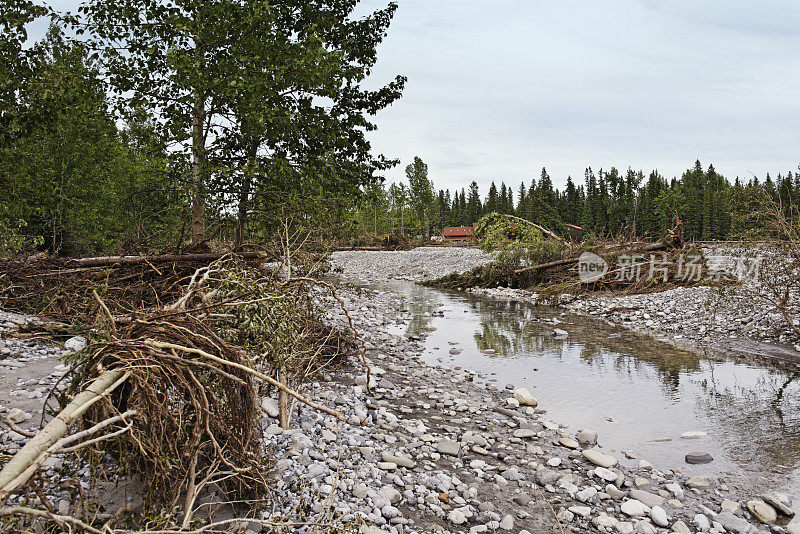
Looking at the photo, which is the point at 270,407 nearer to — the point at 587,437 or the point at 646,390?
the point at 587,437

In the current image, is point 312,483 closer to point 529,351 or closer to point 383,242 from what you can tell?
point 529,351

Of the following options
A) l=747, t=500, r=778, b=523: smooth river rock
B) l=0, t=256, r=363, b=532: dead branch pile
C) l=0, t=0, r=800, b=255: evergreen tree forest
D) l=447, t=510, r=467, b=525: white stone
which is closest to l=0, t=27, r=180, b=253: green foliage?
l=0, t=0, r=800, b=255: evergreen tree forest

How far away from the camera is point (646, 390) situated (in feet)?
25.7

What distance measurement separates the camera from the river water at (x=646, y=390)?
5516mm

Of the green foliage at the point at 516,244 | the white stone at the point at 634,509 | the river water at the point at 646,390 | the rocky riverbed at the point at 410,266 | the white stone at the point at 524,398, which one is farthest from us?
the rocky riverbed at the point at 410,266

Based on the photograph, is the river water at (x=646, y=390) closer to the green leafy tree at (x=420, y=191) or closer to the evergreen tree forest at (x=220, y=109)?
the evergreen tree forest at (x=220, y=109)

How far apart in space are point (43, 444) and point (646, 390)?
8058 mm

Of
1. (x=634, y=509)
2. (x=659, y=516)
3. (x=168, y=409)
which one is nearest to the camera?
(x=168, y=409)

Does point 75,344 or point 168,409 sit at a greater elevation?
point 168,409

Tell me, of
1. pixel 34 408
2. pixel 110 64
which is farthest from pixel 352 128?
pixel 34 408

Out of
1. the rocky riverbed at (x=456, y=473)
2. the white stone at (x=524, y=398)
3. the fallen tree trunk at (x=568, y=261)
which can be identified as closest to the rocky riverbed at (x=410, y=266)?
the fallen tree trunk at (x=568, y=261)

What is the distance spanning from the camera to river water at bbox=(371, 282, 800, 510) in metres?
5.52

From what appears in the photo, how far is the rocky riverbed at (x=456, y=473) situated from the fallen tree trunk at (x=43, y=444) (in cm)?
122

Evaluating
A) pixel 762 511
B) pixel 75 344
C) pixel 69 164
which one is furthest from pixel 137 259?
pixel 69 164
